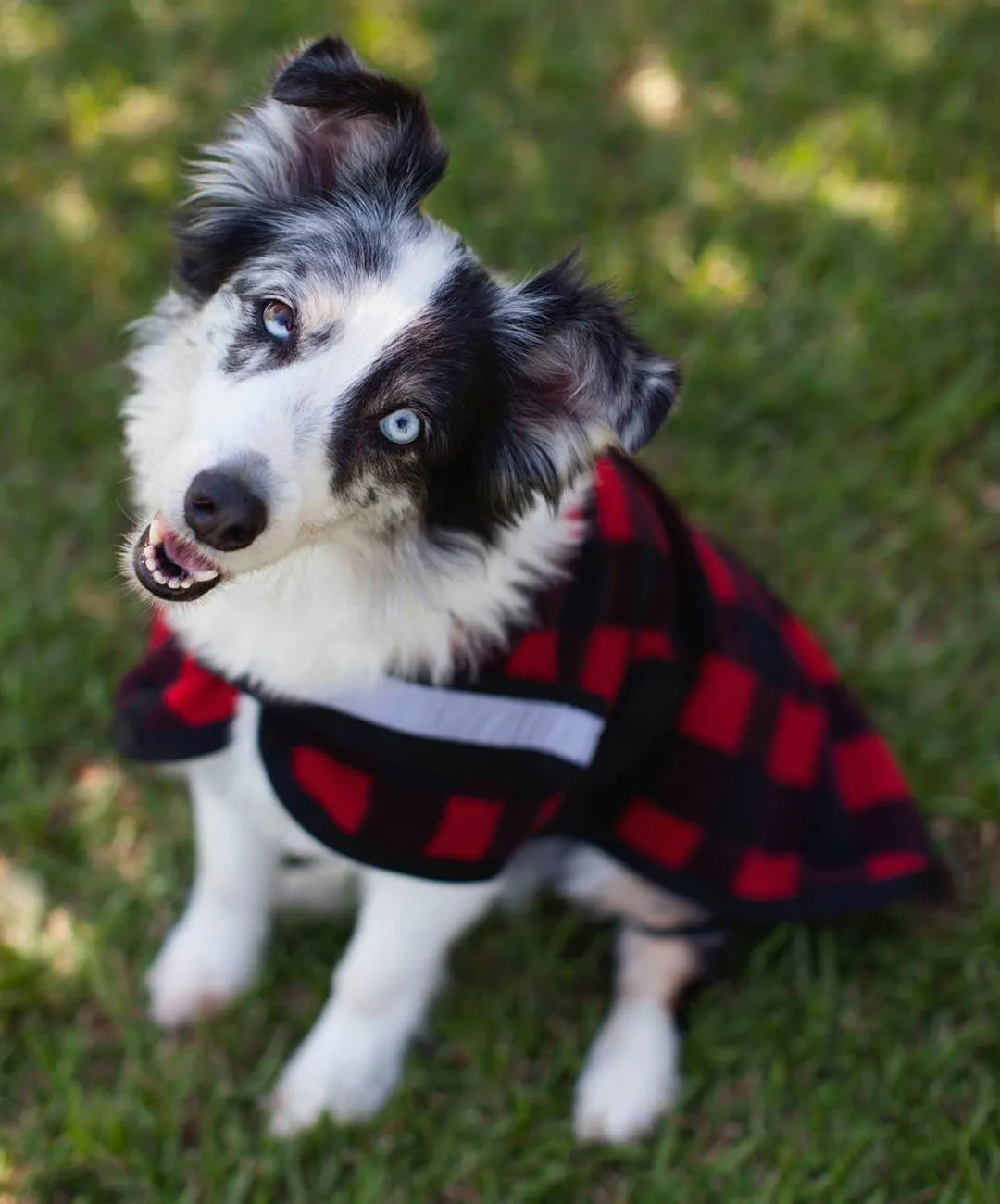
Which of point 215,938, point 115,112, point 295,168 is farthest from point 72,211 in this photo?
point 215,938

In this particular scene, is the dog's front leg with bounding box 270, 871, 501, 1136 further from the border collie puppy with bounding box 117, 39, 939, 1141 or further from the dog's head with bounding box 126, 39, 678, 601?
the dog's head with bounding box 126, 39, 678, 601

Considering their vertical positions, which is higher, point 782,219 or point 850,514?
point 782,219

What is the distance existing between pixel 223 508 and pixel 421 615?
1.76ft

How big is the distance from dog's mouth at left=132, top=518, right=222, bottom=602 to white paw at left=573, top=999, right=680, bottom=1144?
1.70 meters

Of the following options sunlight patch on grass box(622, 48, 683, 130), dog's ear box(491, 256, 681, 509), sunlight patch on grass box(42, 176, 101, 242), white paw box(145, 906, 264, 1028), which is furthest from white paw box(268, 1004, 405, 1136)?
sunlight patch on grass box(622, 48, 683, 130)

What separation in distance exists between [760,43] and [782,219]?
3.31 feet

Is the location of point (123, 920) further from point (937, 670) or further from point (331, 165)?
point (937, 670)

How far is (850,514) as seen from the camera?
4.18m

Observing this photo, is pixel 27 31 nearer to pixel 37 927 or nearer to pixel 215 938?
pixel 37 927

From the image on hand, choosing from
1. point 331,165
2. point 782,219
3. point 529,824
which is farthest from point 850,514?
point 331,165

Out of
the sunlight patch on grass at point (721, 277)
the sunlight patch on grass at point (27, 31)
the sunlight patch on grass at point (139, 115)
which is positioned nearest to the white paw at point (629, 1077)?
the sunlight patch on grass at point (721, 277)

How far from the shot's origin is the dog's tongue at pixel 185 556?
2.10 meters

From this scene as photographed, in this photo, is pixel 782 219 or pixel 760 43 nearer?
pixel 782 219

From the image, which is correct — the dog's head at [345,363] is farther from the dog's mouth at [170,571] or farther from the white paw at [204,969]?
the white paw at [204,969]
